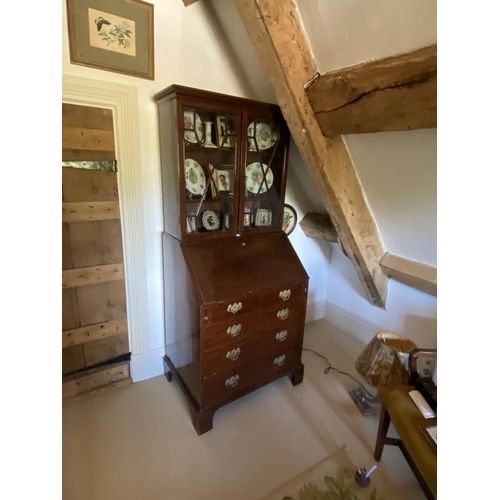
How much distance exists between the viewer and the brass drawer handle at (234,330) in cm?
172

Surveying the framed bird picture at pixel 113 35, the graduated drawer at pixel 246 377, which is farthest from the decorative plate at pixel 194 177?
the graduated drawer at pixel 246 377

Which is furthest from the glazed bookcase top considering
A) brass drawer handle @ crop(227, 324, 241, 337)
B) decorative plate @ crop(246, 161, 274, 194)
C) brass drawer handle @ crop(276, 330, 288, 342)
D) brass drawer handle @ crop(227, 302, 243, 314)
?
brass drawer handle @ crop(276, 330, 288, 342)

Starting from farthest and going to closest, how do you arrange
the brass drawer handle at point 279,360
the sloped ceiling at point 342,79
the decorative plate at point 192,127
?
1. the brass drawer handle at point 279,360
2. the decorative plate at point 192,127
3. the sloped ceiling at point 342,79

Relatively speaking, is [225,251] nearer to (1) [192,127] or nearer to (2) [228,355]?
(2) [228,355]

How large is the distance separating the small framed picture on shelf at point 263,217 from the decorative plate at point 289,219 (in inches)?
17.7

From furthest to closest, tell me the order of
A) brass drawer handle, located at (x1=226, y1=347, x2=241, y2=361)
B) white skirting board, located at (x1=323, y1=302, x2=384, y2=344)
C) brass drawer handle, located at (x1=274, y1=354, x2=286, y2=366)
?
white skirting board, located at (x1=323, y1=302, x2=384, y2=344) < brass drawer handle, located at (x1=274, y1=354, x2=286, y2=366) < brass drawer handle, located at (x1=226, y1=347, x2=241, y2=361)

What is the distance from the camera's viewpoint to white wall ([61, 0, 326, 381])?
5.68ft

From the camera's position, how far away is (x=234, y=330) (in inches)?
68.3

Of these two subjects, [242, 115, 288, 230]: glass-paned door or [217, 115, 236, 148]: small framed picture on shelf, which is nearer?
[217, 115, 236, 148]: small framed picture on shelf

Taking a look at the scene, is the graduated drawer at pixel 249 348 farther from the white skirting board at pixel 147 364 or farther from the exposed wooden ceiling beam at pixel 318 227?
the exposed wooden ceiling beam at pixel 318 227

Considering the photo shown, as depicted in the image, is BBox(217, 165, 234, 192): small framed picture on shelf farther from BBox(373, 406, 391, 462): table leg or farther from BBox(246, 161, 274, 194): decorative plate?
BBox(373, 406, 391, 462): table leg

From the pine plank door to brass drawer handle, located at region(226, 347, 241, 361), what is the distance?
0.74 m
